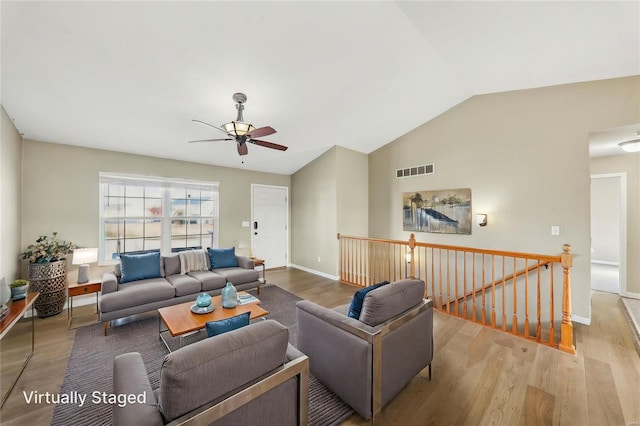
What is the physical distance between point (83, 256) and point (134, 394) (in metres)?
3.45

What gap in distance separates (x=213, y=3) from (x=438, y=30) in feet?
7.33

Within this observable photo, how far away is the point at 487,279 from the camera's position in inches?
163

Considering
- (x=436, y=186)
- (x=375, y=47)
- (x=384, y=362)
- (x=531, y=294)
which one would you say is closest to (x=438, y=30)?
(x=375, y=47)

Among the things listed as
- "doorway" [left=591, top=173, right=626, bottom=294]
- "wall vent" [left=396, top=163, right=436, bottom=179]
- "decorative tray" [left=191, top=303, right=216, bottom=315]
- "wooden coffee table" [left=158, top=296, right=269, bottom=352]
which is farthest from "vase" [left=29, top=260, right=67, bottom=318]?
"doorway" [left=591, top=173, right=626, bottom=294]

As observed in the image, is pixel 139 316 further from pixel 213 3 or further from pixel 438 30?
pixel 438 30

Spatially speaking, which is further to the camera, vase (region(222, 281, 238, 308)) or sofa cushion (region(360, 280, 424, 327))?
vase (region(222, 281, 238, 308))

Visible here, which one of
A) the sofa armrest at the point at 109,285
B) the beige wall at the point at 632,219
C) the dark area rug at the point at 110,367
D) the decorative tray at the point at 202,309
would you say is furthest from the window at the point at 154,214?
the beige wall at the point at 632,219

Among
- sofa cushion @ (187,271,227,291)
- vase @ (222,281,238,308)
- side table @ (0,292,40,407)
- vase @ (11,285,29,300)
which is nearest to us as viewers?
side table @ (0,292,40,407)

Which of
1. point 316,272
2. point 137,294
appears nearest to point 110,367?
point 137,294

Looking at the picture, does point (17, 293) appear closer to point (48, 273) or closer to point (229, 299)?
point (48, 273)

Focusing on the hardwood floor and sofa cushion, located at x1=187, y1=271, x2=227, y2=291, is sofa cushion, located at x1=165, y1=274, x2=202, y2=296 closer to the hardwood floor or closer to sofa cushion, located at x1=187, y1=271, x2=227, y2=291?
sofa cushion, located at x1=187, y1=271, x2=227, y2=291

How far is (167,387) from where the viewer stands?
957 millimetres

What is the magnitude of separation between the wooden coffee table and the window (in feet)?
7.45

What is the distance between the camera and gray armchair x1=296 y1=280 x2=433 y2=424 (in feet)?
5.36
